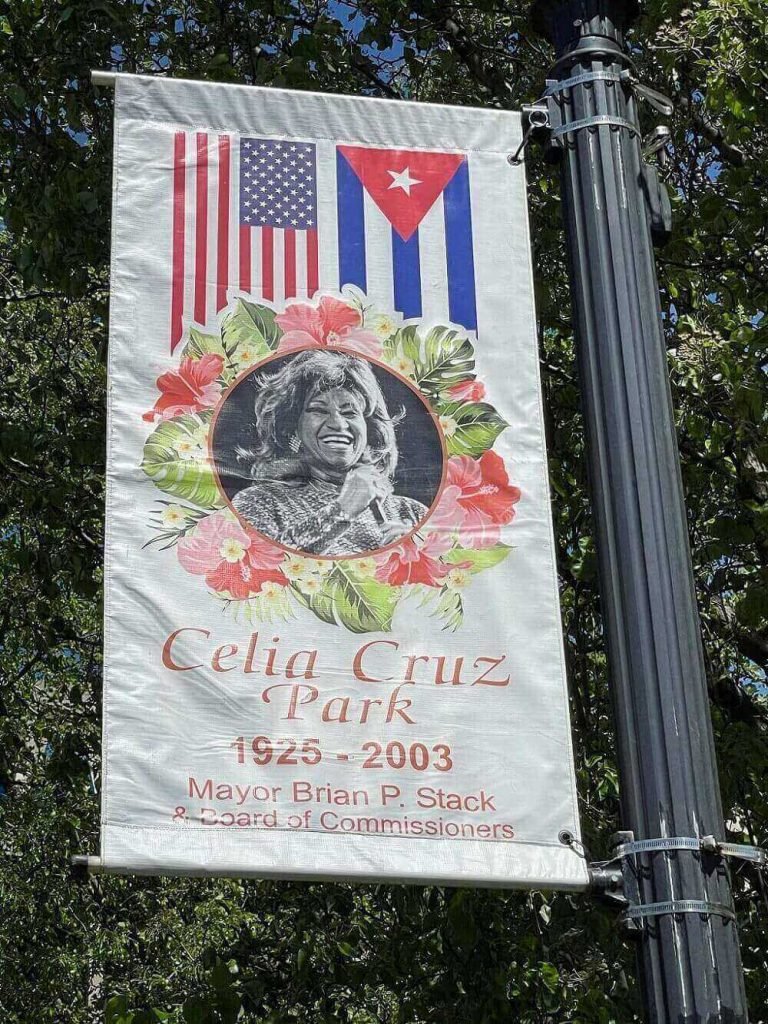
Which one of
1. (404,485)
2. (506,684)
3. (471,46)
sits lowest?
(506,684)

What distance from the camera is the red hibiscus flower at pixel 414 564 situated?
443 cm

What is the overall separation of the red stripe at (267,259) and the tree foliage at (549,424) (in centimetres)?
298

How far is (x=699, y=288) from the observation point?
8.96m

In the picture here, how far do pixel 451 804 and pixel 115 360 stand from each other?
1.69 m

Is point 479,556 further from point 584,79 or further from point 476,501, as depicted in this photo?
point 584,79

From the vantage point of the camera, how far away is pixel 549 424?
911cm

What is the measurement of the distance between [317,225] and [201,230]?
1.26 ft

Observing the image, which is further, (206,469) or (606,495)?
(206,469)

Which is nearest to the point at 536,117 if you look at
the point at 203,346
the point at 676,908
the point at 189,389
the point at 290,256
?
the point at 290,256

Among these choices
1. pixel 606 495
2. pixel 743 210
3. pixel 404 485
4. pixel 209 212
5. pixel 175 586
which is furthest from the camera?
pixel 743 210

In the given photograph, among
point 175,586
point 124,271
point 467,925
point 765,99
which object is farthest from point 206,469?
point 765,99

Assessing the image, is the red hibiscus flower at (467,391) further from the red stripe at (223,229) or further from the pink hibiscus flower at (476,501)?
the red stripe at (223,229)

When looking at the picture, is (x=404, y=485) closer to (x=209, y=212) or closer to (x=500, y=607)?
(x=500, y=607)

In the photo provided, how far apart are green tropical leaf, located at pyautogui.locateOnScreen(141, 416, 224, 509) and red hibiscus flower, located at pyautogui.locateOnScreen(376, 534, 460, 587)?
1.70ft
